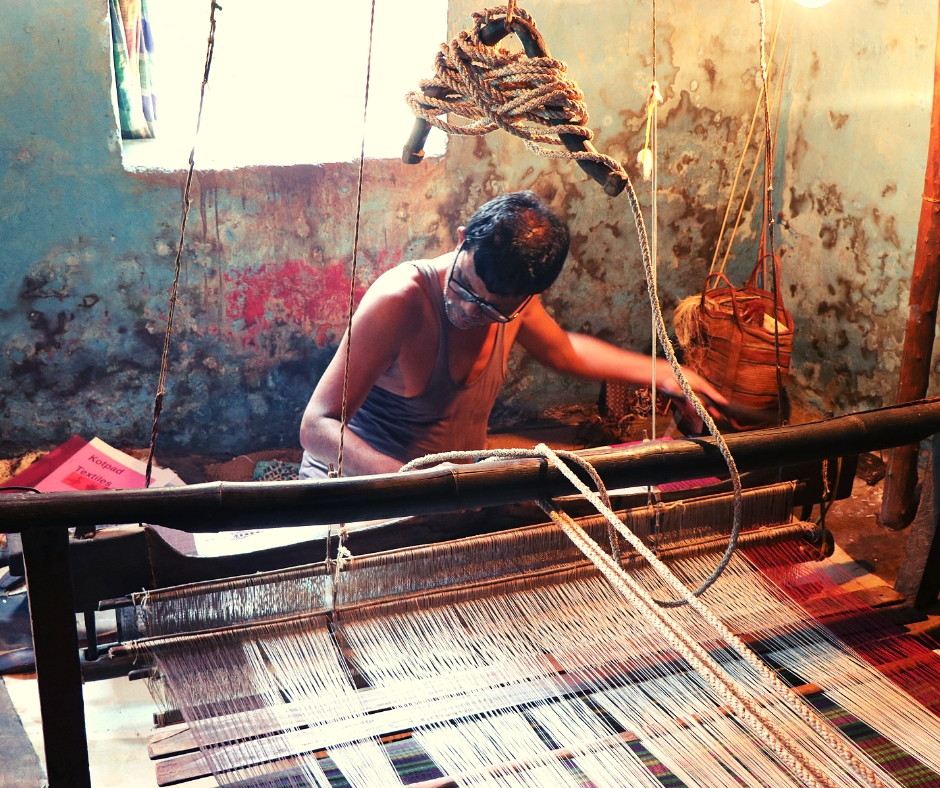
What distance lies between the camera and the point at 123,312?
400cm

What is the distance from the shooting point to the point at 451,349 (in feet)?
8.84

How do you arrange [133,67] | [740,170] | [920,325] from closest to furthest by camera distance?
[920,325] → [133,67] → [740,170]

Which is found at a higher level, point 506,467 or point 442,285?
point 442,285

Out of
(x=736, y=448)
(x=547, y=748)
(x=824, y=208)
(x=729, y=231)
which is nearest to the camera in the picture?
(x=547, y=748)

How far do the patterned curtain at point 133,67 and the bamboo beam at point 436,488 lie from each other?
2.99 meters

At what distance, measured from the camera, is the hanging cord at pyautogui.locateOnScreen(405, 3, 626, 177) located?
4.61 feet

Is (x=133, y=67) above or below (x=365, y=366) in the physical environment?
above

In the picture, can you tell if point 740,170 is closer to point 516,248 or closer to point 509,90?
point 516,248

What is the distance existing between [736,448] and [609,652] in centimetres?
49

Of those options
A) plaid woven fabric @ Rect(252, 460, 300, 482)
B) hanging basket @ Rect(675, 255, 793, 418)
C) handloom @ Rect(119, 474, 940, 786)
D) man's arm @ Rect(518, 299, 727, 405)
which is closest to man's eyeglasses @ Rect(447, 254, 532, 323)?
man's arm @ Rect(518, 299, 727, 405)

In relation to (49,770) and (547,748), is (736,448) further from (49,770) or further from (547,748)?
(49,770)

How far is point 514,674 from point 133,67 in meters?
3.28

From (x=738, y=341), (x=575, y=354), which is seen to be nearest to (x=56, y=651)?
(x=575, y=354)

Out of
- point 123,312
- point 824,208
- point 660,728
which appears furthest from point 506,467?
point 824,208
